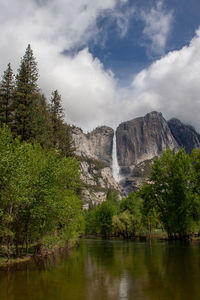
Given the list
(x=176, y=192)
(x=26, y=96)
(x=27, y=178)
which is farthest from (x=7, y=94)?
(x=176, y=192)

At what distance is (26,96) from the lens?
51625 millimetres

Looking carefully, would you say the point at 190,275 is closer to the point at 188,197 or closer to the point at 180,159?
the point at 188,197

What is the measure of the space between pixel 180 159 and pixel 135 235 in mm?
37246

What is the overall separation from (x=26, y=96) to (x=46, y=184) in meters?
27.7

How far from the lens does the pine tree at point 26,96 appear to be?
49.8 meters

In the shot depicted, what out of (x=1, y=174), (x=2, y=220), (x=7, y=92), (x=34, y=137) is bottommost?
(x=2, y=220)

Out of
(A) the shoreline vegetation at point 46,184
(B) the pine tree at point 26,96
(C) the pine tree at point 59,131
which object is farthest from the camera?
(C) the pine tree at point 59,131

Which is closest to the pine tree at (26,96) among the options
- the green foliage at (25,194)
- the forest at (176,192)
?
the green foliage at (25,194)

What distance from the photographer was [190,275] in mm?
18766

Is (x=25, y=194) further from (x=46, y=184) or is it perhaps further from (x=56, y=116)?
(x=56, y=116)

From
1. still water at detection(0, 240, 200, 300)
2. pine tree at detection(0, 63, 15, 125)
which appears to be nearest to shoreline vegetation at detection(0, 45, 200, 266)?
pine tree at detection(0, 63, 15, 125)

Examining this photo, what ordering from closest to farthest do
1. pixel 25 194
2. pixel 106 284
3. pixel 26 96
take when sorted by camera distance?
1. pixel 106 284
2. pixel 25 194
3. pixel 26 96

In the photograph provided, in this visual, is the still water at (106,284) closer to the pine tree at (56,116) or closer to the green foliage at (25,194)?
the green foliage at (25,194)

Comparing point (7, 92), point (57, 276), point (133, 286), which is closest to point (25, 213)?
point (57, 276)
